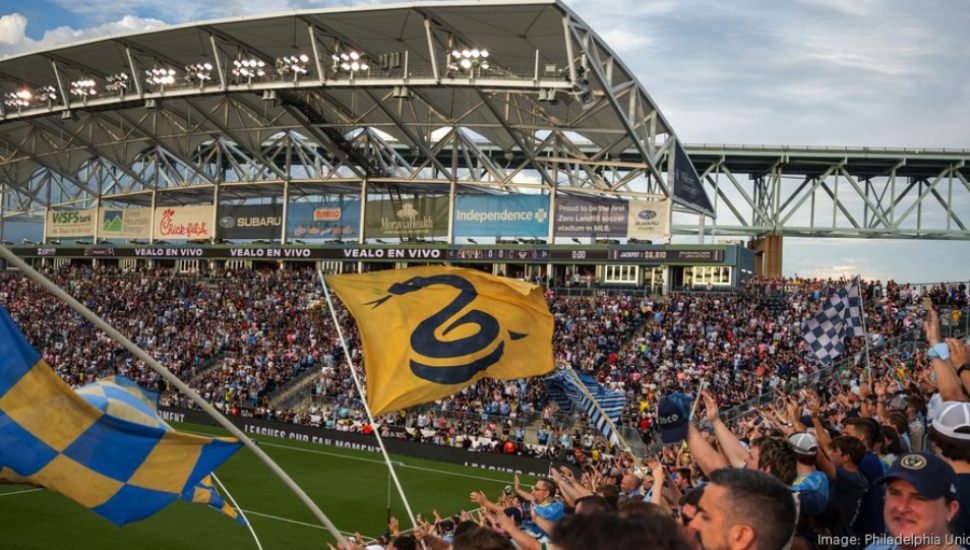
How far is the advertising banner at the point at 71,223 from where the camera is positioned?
203ft

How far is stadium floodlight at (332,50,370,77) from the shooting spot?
3903 cm

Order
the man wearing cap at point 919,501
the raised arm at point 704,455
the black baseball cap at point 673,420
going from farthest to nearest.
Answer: the black baseball cap at point 673,420, the raised arm at point 704,455, the man wearing cap at point 919,501

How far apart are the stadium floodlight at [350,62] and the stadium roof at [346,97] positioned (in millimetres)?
101

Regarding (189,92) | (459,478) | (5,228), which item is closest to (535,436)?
(459,478)

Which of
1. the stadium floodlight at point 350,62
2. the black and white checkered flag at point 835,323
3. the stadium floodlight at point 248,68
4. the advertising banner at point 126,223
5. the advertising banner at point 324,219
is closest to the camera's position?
the black and white checkered flag at point 835,323

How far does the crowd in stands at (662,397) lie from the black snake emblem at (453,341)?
182 cm

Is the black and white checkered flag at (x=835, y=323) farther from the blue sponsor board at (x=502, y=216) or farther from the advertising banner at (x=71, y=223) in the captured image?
the advertising banner at (x=71, y=223)

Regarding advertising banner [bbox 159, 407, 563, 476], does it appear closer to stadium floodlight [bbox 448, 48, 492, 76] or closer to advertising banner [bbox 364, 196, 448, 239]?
stadium floodlight [bbox 448, 48, 492, 76]

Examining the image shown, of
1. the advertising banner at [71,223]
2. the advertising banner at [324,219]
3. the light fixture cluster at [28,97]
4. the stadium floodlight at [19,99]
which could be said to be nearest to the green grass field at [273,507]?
the advertising banner at [324,219]

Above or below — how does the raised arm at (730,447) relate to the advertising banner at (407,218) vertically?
below

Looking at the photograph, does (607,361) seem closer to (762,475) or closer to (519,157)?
(519,157)

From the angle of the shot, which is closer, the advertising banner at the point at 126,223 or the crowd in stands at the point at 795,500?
the crowd in stands at the point at 795,500

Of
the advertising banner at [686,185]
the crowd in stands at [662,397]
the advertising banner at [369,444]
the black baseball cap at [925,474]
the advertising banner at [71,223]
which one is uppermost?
the advertising banner at [686,185]

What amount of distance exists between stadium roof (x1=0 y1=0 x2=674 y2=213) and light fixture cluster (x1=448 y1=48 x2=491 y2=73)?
8 cm
